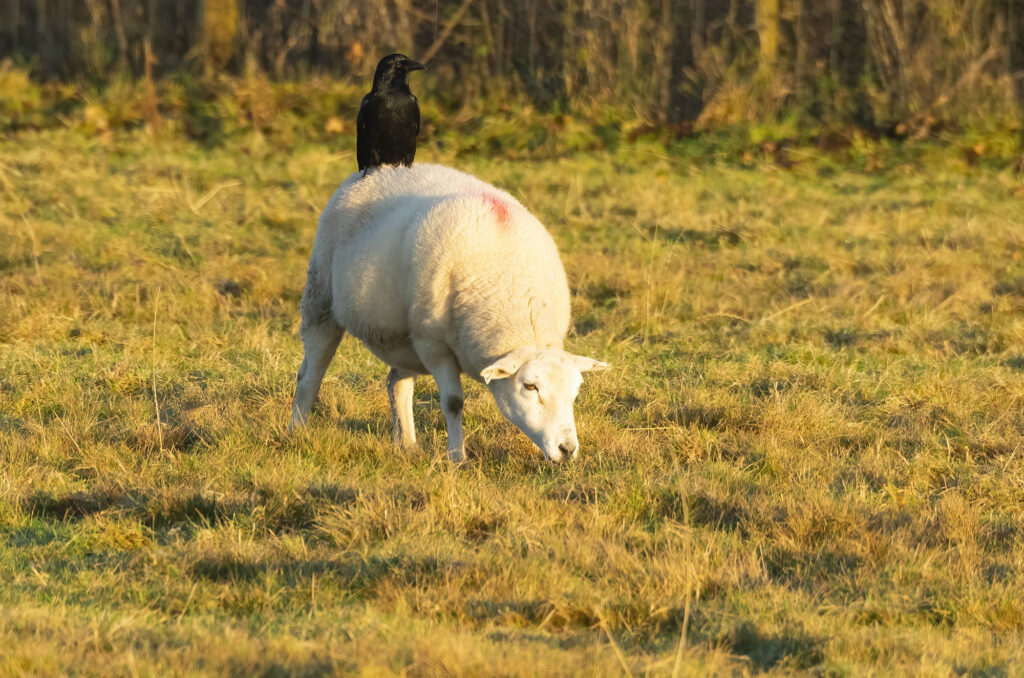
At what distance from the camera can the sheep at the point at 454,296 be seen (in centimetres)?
529

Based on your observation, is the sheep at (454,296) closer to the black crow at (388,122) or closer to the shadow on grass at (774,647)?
the black crow at (388,122)

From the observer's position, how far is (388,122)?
670 cm

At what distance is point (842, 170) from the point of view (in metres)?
13.8

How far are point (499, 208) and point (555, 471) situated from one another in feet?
3.98

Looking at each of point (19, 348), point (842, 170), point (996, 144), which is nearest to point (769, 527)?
point (19, 348)

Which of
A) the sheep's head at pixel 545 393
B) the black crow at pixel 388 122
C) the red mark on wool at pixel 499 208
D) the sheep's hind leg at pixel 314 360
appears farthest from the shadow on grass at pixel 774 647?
the black crow at pixel 388 122

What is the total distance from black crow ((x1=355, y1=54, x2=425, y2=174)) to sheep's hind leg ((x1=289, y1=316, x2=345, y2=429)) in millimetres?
836

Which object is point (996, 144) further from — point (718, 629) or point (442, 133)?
point (718, 629)

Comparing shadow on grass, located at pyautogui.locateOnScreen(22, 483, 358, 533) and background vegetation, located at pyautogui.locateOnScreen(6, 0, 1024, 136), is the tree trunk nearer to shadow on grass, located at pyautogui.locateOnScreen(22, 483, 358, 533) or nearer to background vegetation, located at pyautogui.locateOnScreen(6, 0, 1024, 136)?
background vegetation, located at pyautogui.locateOnScreen(6, 0, 1024, 136)

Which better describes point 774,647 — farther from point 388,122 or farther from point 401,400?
point 388,122

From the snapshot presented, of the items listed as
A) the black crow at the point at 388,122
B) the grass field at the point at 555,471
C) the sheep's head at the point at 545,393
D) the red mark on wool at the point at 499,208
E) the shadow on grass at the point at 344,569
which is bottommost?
the grass field at the point at 555,471

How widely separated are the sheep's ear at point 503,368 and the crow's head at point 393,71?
2.15 m

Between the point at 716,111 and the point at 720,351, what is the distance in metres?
7.56

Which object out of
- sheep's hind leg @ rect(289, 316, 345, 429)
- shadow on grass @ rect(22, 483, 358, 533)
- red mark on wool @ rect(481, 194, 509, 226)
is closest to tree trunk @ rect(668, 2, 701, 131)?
sheep's hind leg @ rect(289, 316, 345, 429)
